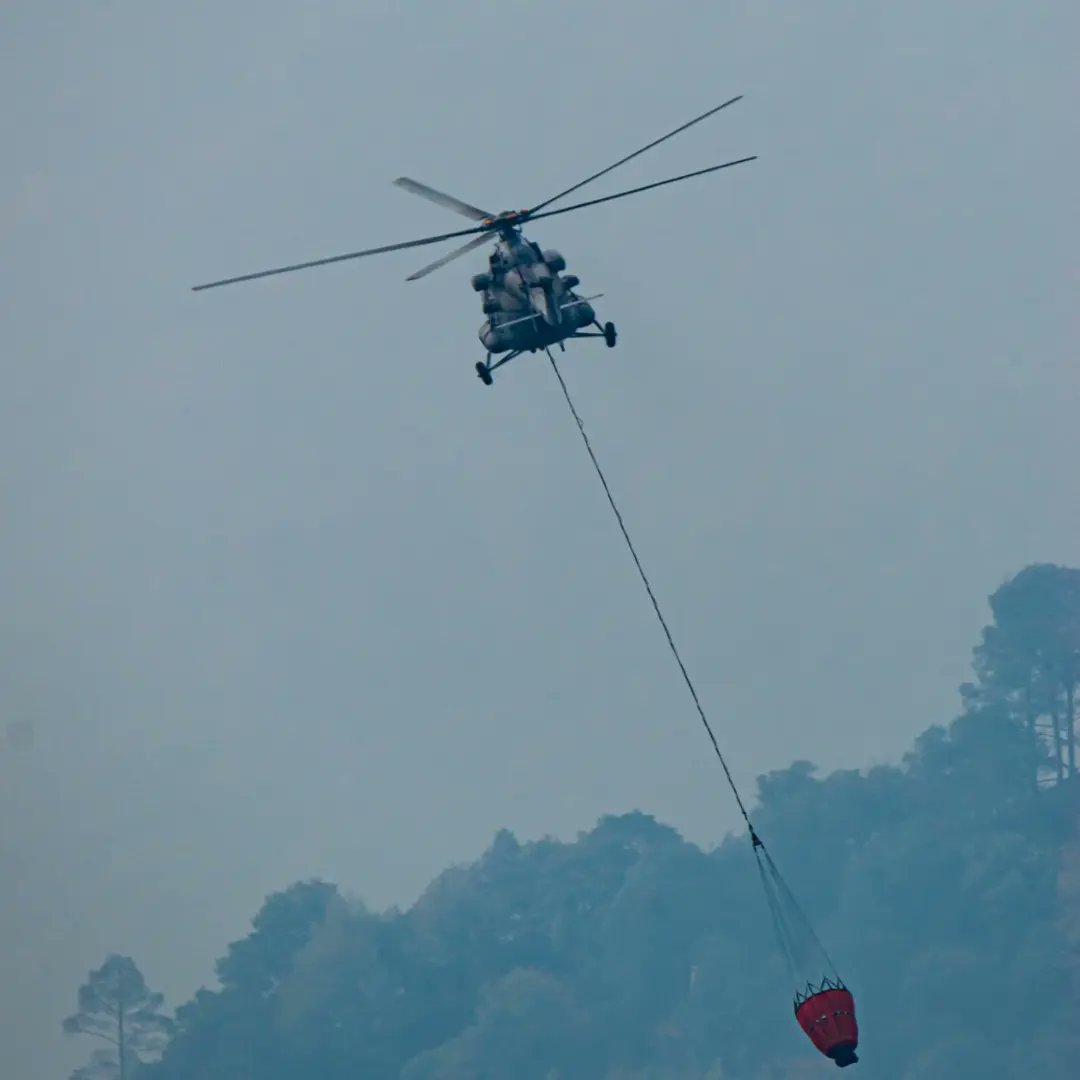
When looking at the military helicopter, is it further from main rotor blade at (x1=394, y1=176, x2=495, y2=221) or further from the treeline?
the treeline

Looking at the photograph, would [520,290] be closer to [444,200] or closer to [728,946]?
[444,200]

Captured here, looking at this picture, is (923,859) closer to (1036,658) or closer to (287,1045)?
(1036,658)

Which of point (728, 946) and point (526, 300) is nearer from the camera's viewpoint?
point (526, 300)

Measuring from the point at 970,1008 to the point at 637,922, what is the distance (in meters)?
23.3

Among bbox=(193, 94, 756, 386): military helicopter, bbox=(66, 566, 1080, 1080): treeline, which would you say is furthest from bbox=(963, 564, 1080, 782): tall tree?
bbox=(193, 94, 756, 386): military helicopter

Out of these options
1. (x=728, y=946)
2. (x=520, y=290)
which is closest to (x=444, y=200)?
(x=520, y=290)

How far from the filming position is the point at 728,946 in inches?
4879

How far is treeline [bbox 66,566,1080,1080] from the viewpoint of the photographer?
11375 centimetres

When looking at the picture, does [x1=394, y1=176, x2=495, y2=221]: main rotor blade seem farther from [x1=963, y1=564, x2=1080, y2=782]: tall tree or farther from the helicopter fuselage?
[x1=963, y1=564, x2=1080, y2=782]: tall tree

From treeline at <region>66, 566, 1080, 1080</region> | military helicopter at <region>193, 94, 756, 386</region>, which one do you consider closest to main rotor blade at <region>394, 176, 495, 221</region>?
military helicopter at <region>193, 94, 756, 386</region>

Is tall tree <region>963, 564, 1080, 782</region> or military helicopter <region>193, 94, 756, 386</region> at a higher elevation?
tall tree <region>963, 564, 1080, 782</region>

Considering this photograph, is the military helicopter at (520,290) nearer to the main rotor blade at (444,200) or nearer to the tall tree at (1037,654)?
the main rotor blade at (444,200)

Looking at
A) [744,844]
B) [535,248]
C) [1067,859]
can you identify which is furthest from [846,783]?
[535,248]

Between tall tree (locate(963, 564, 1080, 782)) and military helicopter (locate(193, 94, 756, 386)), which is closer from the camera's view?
military helicopter (locate(193, 94, 756, 386))
